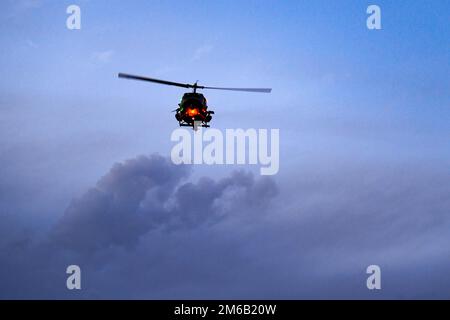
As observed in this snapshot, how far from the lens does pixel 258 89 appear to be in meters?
68.6
